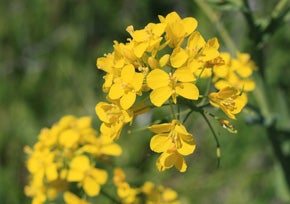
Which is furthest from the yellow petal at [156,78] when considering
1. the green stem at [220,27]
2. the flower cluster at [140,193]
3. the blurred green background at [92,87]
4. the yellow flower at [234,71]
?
the blurred green background at [92,87]

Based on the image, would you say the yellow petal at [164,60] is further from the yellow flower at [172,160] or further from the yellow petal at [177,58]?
the yellow flower at [172,160]

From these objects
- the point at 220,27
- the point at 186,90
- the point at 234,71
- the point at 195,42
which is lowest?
the point at 186,90

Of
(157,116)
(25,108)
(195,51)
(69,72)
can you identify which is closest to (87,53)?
(69,72)

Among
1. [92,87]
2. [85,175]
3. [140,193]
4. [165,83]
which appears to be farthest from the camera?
[92,87]

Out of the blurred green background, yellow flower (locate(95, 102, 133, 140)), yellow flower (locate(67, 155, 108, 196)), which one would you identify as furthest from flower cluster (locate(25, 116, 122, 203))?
the blurred green background

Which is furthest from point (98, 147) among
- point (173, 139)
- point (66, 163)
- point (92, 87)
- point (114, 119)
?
point (92, 87)

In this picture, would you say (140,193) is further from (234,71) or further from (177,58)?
(177,58)

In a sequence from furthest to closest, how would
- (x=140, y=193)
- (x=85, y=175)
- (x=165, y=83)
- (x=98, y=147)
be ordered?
(x=140, y=193)
(x=98, y=147)
(x=85, y=175)
(x=165, y=83)

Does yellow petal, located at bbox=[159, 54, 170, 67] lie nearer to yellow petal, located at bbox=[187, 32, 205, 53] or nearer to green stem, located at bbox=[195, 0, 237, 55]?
yellow petal, located at bbox=[187, 32, 205, 53]

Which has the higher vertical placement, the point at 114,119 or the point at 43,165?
the point at 43,165
